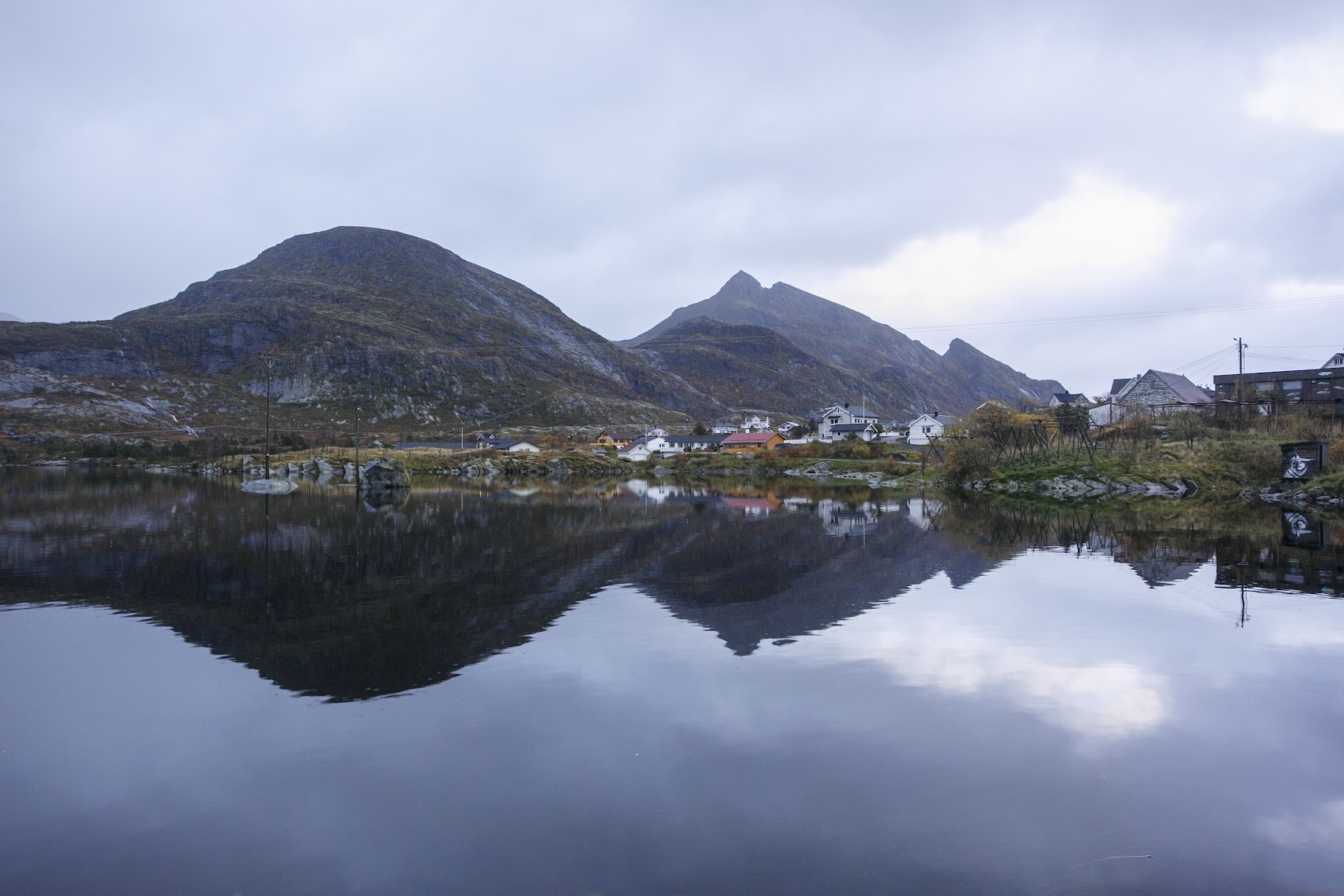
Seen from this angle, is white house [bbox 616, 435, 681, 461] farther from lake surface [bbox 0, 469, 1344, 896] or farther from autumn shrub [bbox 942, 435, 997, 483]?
lake surface [bbox 0, 469, 1344, 896]

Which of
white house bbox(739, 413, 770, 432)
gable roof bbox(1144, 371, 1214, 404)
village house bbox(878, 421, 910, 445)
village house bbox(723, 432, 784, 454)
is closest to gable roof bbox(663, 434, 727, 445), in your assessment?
village house bbox(723, 432, 784, 454)

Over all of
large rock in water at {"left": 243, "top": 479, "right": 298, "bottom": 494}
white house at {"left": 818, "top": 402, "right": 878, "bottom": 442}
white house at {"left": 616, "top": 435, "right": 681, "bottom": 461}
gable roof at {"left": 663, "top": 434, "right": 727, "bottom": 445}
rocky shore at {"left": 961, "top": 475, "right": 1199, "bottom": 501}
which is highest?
white house at {"left": 818, "top": 402, "right": 878, "bottom": 442}

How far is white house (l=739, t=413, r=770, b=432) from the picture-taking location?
14150 cm

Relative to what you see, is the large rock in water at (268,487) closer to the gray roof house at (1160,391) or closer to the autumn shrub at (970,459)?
the autumn shrub at (970,459)

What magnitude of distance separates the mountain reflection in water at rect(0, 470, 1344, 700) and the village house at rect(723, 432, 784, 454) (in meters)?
69.6

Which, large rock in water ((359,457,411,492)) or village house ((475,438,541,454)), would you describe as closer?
large rock in water ((359,457,411,492))

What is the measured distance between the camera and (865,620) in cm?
1366

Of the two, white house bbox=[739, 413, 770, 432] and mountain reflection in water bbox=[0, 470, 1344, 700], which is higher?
white house bbox=[739, 413, 770, 432]

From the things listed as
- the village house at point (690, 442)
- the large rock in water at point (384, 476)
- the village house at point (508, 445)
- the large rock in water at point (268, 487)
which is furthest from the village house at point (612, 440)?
the large rock in water at point (268, 487)

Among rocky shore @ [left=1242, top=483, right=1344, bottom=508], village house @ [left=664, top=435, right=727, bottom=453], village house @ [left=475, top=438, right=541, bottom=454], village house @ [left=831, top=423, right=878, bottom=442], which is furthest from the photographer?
village house @ [left=664, top=435, right=727, bottom=453]

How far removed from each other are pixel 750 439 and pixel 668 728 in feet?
341

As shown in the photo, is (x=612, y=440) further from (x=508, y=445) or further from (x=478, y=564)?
(x=478, y=564)

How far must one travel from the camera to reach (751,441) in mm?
111000

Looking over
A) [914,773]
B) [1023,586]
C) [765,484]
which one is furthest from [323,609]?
[765,484]
